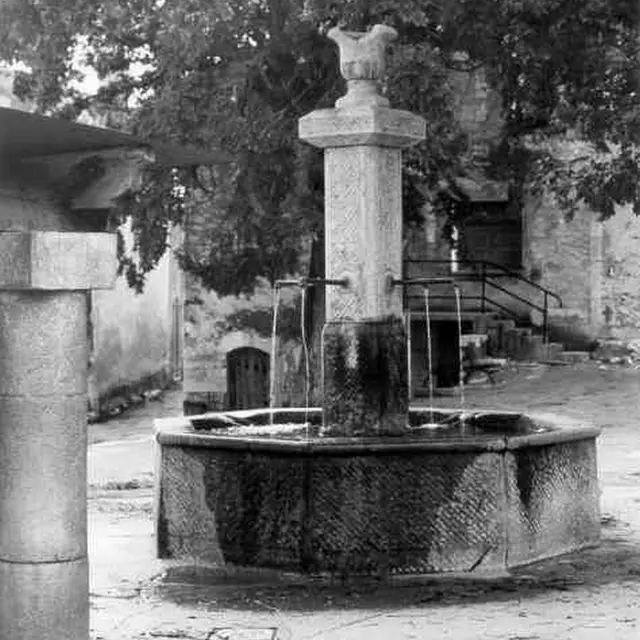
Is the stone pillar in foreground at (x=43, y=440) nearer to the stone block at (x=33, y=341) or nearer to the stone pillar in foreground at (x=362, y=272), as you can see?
the stone block at (x=33, y=341)

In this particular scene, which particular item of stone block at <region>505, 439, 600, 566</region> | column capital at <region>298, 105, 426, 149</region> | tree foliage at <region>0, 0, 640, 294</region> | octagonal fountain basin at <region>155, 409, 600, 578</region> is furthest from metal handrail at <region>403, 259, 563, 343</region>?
octagonal fountain basin at <region>155, 409, 600, 578</region>

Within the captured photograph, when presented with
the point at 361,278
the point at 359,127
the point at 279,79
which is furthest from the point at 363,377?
the point at 279,79

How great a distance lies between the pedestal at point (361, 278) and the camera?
9.16 meters

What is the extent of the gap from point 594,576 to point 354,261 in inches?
101

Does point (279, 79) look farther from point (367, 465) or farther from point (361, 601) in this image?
point (361, 601)

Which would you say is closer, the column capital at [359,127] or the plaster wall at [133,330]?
the column capital at [359,127]

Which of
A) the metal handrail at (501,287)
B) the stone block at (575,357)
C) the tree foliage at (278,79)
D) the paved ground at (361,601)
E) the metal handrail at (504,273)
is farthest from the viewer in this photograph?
the metal handrail at (504,273)

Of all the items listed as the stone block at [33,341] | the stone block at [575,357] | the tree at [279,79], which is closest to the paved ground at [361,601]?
the stone block at [33,341]

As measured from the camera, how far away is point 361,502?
777 cm

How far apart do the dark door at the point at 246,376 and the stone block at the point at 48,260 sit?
16.9 metres

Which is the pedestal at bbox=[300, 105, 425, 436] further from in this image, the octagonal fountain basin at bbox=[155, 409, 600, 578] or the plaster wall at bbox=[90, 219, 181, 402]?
the plaster wall at bbox=[90, 219, 181, 402]

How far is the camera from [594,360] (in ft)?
78.1

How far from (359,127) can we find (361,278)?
38.0 inches

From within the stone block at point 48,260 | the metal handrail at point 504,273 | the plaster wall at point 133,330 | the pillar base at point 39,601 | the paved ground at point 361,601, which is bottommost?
the paved ground at point 361,601
